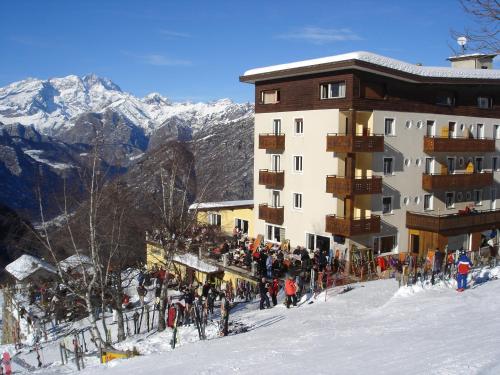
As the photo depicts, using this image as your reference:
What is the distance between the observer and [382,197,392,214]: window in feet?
101

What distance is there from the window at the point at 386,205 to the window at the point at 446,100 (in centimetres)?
734

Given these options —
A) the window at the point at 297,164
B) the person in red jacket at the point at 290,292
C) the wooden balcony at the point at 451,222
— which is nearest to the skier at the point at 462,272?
the person in red jacket at the point at 290,292

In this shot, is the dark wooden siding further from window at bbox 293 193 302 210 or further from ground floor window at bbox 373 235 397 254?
ground floor window at bbox 373 235 397 254

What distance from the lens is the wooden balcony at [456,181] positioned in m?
32.6

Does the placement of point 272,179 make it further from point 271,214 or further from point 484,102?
point 484,102

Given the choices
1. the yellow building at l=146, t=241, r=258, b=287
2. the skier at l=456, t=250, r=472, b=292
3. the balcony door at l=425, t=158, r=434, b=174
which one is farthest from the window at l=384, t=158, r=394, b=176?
the skier at l=456, t=250, r=472, b=292

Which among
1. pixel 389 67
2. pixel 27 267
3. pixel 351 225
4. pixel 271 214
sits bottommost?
pixel 27 267

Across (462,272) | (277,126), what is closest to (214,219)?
(277,126)

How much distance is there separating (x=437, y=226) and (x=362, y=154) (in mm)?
6098

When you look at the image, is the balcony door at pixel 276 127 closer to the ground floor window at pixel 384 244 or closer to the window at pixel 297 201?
the window at pixel 297 201

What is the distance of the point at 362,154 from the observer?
30250mm

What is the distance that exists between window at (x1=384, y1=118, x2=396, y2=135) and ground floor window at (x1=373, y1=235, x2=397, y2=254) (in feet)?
20.4

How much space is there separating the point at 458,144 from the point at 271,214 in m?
12.9

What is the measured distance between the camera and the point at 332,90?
29.7 m
